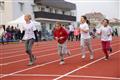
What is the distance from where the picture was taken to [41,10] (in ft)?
224

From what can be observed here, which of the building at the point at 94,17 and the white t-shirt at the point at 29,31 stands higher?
the white t-shirt at the point at 29,31

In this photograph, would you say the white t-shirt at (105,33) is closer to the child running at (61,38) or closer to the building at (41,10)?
the child running at (61,38)

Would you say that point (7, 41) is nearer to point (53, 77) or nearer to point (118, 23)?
point (53, 77)

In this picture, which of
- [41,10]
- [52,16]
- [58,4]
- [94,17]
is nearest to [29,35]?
[41,10]

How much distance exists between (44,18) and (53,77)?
187 ft

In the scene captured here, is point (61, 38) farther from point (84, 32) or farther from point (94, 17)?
point (94, 17)

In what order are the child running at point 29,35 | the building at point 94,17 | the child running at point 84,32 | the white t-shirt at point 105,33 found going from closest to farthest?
1. the child running at point 29,35
2. the child running at point 84,32
3. the white t-shirt at point 105,33
4. the building at point 94,17

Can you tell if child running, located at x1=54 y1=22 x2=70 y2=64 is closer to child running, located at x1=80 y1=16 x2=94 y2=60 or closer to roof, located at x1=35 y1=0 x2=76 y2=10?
child running, located at x1=80 y1=16 x2=94 y2=60

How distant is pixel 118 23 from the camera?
312 feet

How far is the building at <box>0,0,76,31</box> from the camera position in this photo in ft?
184

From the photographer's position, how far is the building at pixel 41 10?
184 ft

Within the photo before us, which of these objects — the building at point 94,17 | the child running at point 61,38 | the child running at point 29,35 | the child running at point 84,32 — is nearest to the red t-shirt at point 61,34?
the child running at point 61,38

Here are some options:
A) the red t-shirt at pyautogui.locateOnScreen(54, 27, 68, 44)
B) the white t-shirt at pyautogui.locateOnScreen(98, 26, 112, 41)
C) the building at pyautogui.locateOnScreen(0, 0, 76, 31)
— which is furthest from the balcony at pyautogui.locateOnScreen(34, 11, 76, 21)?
the red t-shirt at pyautogui.locateOnScreen(54, 27, 68, 44)

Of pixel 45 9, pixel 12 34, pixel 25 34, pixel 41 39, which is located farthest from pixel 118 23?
pixel 25 34
